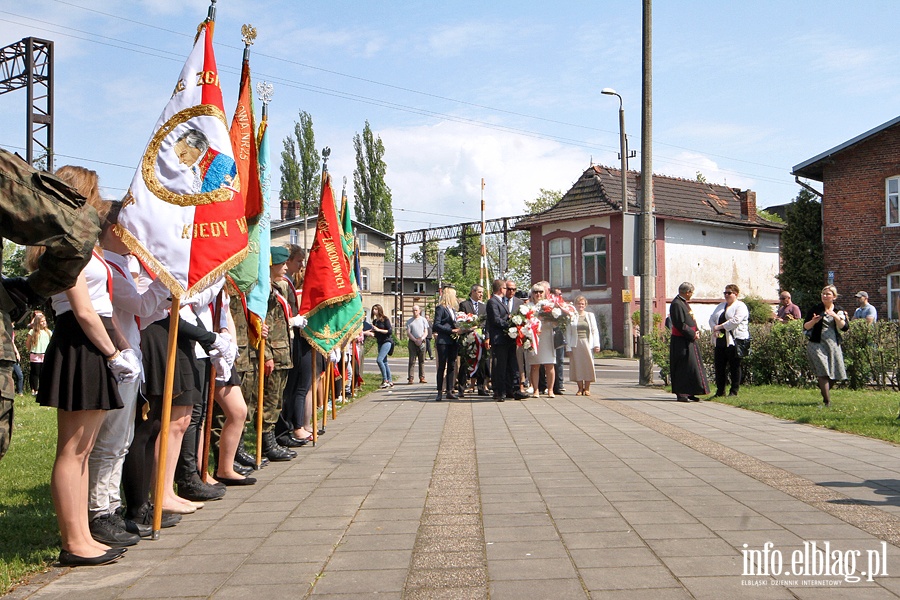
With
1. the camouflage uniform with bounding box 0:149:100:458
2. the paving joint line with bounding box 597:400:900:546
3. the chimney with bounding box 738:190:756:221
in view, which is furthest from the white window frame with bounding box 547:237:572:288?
the camouflage uniform with bounding box 0:149:100:458

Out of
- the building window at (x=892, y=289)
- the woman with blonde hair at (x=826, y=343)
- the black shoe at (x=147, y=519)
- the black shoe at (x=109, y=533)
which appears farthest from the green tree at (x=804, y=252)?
the black shoe at (x=109, y=533)

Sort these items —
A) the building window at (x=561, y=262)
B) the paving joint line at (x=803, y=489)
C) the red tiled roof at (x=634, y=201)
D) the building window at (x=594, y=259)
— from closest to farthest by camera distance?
the paving joint line at (x=803, y=489) → the building window at (x=594, y=259) → the red tiled roof at (x=634, y=201) → the building window at (x=561, y=262)

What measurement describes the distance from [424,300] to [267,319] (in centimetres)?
7726

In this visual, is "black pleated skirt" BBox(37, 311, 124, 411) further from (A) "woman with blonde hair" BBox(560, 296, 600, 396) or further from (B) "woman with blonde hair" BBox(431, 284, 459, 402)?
(A) "woman with blonde hair" BBox(560, 296, 600, 396)

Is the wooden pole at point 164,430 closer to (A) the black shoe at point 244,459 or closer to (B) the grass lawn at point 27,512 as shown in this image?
(B) the grass lawn at point 27,512

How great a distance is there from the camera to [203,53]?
6258mm

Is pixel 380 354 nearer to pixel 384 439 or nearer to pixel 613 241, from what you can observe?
pixel 384 439

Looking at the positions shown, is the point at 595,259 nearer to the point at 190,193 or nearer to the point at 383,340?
the point at 383,340

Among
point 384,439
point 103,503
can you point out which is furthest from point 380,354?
point 103,503

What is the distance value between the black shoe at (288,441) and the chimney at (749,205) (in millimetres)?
39976

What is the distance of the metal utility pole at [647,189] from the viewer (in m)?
19.0

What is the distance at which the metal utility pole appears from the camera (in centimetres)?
1898

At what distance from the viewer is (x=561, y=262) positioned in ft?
141

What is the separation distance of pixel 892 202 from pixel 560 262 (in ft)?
53.8
